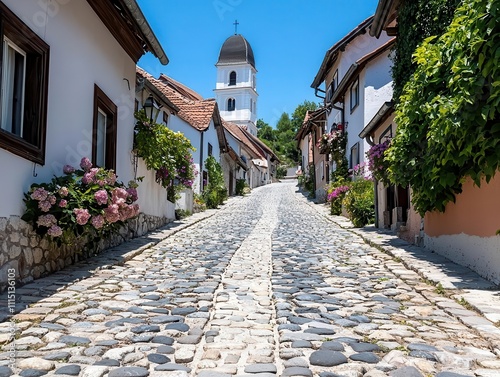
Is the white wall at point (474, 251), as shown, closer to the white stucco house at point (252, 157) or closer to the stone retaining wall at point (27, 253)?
the stone retaining wall at point (27, 253)

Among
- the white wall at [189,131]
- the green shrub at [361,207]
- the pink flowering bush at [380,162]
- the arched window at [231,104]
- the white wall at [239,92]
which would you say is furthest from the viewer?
the arched window at [231,104]

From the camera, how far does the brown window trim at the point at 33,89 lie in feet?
17.3

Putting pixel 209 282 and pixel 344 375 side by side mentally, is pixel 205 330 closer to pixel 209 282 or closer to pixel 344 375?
pixel 344 375

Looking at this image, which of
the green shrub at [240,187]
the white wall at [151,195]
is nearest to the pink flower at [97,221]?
the white wall at [151,195]

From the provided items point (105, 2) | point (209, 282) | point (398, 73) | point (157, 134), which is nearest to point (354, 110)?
point (398, 73)

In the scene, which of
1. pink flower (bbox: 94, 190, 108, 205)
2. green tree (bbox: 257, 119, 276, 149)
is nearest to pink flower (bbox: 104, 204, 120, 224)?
pink flower (bbox: 94, 190, 108, 205)

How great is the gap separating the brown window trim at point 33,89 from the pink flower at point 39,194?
1.40ft

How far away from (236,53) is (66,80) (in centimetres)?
6414

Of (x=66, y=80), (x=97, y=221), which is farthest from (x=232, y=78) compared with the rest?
(x=97, y=221)

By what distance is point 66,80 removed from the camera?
7.04m

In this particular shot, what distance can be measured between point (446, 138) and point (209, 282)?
343 centimetres

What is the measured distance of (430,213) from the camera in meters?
8.51

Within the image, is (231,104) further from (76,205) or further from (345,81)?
(76,205)

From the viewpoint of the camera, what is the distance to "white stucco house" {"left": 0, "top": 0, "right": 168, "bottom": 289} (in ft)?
17.8
